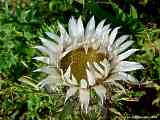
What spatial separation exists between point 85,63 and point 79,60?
3cm

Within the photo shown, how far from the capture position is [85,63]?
1.87 m

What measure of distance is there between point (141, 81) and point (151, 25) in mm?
429

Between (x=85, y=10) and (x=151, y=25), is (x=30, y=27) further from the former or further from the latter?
(x=151, y=25)

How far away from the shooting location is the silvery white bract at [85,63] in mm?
1849

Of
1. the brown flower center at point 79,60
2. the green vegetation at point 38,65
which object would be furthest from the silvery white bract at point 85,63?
the green vegetation at point 38,65

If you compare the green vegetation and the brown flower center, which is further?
the green vegetation

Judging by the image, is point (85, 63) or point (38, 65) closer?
point (85, 63)

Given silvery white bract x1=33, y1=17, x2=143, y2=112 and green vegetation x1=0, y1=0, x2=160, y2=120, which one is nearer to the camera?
silvery white bract x1=33, y1=17, x2=143, y2=112

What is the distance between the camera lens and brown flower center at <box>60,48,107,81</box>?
186 centimetres

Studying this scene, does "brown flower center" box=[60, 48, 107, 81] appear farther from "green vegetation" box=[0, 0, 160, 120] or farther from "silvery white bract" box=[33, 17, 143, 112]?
"green vegetation" box=[0, 0, 160, 120]

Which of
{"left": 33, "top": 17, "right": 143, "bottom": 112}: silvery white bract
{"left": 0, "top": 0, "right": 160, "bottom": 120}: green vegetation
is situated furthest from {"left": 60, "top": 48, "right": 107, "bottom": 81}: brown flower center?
{"left": 0, "top": 0, "right": 160, "bottom": 120}: green vegetation

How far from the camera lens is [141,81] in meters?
2.38

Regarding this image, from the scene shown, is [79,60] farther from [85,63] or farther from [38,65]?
[38,65]

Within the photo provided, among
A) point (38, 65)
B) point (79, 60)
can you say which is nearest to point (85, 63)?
point (79, 60)
